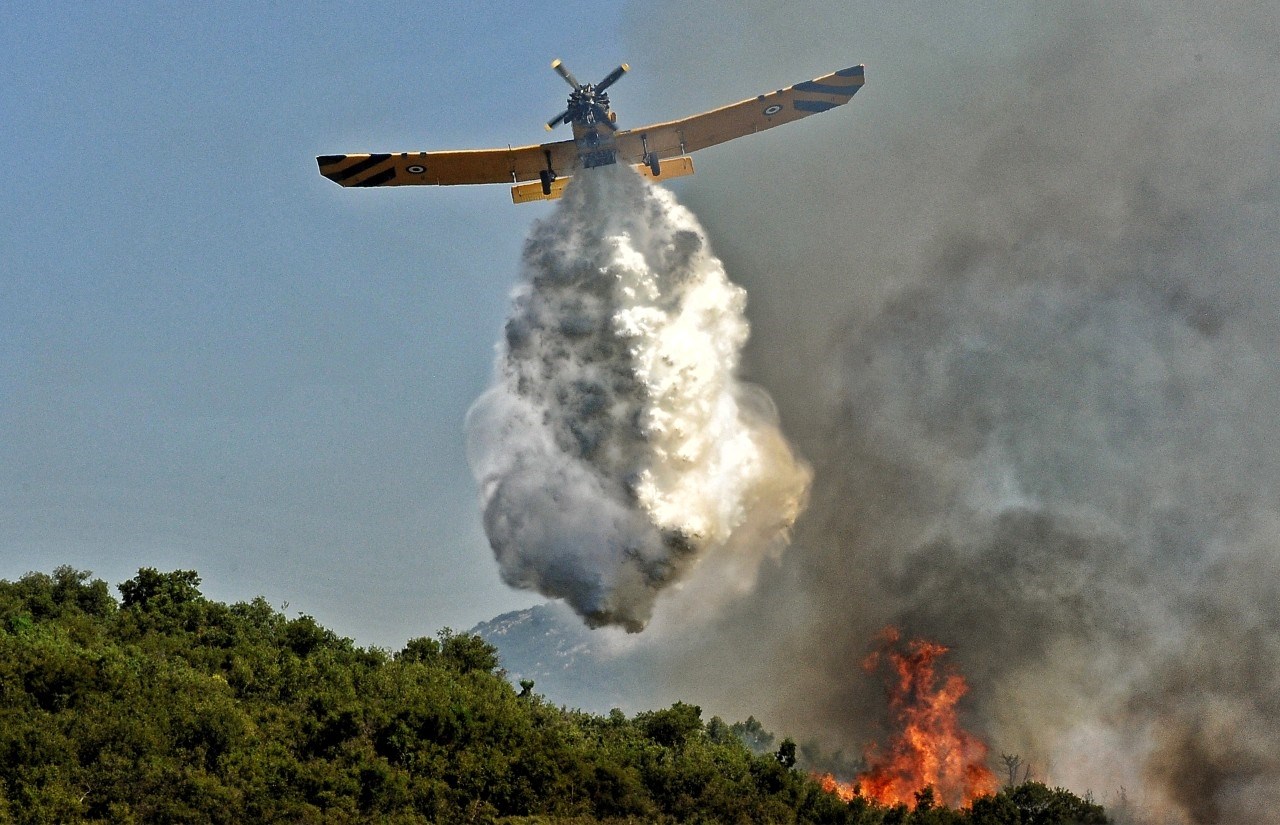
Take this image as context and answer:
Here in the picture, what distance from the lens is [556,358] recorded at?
5403 cm

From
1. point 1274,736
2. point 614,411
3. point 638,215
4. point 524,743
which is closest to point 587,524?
point 614,411

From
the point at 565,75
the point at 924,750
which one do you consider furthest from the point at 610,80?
the point at 924,750

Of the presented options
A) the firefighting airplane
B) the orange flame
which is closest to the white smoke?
the firefighting airplane

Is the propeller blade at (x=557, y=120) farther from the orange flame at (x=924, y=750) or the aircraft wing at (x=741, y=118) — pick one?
the orange flame at (x=924, y=750)

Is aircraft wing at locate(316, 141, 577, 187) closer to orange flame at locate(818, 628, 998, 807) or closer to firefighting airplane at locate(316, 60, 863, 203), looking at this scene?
firefighting airplane at locate(316, 60, 863, 203)

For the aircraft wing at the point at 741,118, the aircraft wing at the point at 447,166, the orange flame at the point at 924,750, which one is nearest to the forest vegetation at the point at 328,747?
the orange flame at the point at 924,750

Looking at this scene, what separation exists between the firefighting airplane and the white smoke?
1.80 metres

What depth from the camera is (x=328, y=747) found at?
5025 centimetres

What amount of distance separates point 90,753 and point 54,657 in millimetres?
5980

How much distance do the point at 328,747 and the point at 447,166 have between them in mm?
23618

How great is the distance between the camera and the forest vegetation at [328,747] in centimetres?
4531

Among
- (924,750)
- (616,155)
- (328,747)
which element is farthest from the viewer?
(924,750)

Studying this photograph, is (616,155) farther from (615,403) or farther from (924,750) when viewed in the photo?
(924,750)

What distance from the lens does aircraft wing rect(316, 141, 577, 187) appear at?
57.4 metres
